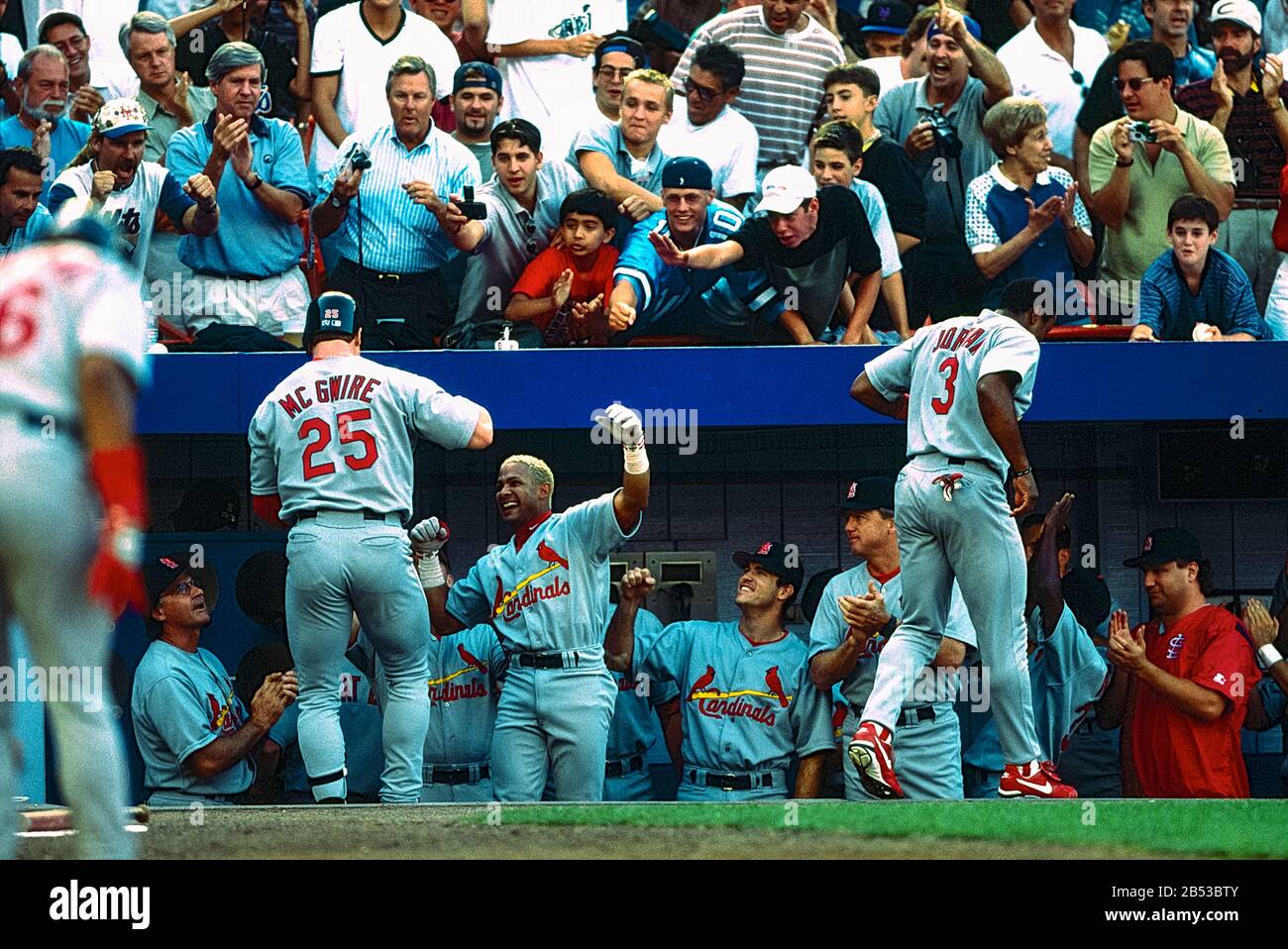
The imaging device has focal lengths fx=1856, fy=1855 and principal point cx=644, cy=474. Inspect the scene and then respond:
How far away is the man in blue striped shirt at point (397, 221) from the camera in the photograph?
8.18 meters

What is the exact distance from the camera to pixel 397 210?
26.9 feet

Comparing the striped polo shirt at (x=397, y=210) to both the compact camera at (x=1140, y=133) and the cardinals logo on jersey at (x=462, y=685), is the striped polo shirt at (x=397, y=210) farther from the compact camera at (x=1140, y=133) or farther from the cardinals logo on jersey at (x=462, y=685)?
the compact camera at (x=1140, y=133)

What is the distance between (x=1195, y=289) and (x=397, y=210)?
3564 millimetres

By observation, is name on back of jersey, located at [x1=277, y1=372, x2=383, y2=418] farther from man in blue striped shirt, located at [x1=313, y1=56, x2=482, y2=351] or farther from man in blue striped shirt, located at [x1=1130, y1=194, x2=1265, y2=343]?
man in blue striped shirt, located at [x1=1130, y1=194, x2=1265, y2=343]

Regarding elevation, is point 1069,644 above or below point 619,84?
below

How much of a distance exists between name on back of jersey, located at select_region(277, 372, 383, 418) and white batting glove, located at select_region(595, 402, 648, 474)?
86 centimetres

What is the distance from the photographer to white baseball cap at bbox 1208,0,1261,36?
9.09 meters

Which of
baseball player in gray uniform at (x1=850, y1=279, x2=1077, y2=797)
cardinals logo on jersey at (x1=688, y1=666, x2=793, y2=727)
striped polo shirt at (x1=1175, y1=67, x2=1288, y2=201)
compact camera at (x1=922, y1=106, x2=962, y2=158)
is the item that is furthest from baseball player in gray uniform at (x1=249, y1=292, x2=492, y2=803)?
striped polo shirt at (x1=1175, y1=67, x2=1288, y2=201)

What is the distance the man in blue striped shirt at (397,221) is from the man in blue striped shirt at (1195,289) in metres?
3.09
